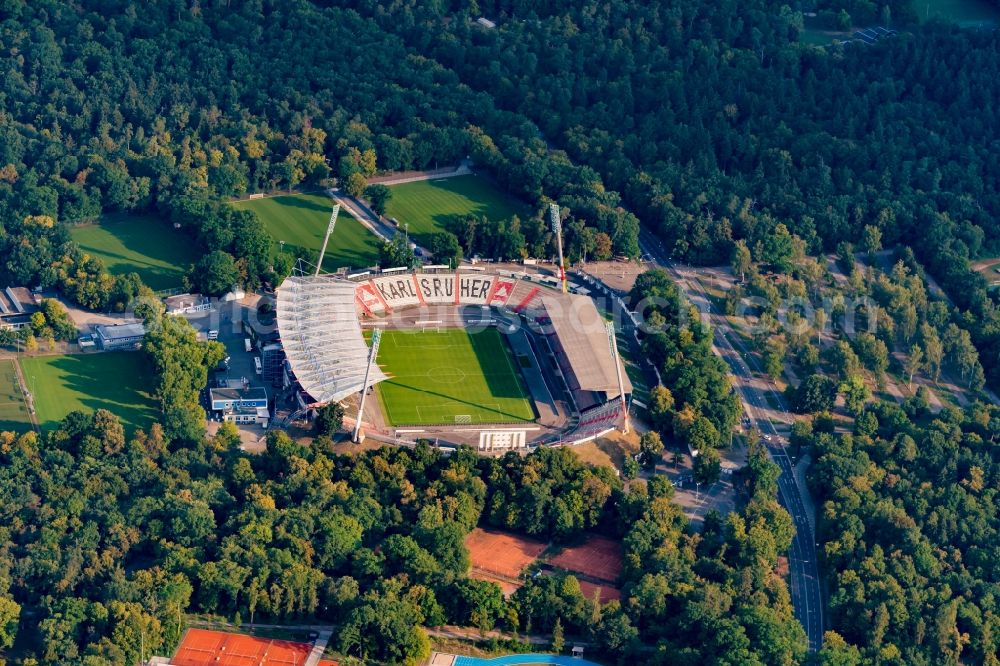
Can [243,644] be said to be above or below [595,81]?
below

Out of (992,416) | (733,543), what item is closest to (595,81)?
(992,416)

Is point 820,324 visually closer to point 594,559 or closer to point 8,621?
point 594,559

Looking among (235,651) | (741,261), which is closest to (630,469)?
(235,651)

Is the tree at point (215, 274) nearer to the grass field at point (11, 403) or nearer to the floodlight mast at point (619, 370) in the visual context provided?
the grass field at point (11, 403)

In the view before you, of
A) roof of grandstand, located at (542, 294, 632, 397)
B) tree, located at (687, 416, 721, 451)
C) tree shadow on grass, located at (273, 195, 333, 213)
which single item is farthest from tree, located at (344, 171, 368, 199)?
tree, located at (687, 416, 721, 451)

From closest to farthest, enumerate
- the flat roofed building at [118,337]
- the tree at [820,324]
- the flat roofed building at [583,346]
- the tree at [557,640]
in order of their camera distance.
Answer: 1. the tree at [557,640]
2. the flat roofed building at [583,346]
3. the flat roofed building at [118,337]
4. the tree at [820,324]

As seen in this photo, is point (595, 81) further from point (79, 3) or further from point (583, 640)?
point (583, 640)

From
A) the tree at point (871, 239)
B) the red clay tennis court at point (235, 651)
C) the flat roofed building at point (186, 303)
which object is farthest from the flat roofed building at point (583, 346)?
the red clay tennis court at point (235, 651)
